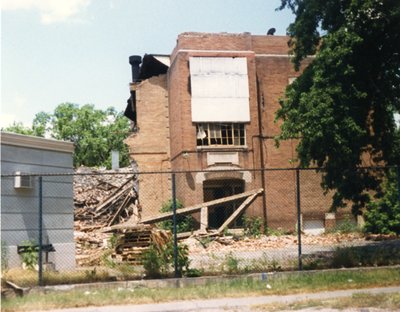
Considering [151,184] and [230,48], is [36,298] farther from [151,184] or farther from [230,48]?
[230,48]

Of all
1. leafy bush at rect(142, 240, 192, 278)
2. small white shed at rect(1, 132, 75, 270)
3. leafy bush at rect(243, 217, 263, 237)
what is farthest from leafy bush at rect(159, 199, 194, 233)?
leafy bush at rect(142, 240, 192, 278)

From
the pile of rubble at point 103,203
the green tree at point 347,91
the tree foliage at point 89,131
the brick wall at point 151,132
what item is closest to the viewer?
the green tree at point 347,91

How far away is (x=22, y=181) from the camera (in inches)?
488

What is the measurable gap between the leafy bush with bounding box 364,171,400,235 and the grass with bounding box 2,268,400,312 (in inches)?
449

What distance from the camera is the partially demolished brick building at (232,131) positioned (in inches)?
1039

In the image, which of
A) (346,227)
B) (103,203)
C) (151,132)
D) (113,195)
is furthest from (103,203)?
(346,227)

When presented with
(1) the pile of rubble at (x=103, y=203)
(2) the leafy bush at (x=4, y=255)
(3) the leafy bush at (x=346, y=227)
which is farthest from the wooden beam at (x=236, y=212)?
(2) the leafy bush at (x=4, y=255)

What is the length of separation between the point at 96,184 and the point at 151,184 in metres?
7.37

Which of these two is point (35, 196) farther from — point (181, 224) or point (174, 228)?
point (181, 224)

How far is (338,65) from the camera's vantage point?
560 inches

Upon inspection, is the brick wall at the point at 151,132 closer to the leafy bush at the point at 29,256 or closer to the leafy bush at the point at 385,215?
the leafy bush at the point at 385,215

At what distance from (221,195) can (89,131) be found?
39297 mm

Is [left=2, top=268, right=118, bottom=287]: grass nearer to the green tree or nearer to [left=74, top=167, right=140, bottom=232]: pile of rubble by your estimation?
the green tree

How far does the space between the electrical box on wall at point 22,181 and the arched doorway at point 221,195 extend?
1334 centimetres
